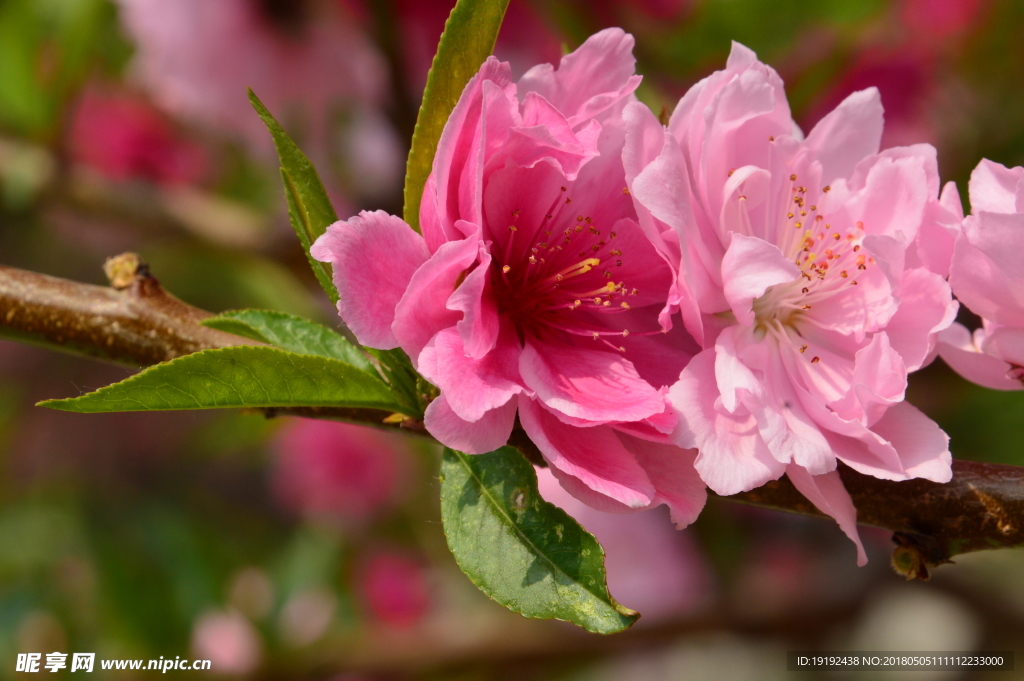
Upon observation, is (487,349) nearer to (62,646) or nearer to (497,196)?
(497,196)

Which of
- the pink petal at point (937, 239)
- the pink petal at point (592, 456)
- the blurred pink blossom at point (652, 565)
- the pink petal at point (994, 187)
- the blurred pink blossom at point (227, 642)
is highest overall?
the pink petal at point (994, 187)

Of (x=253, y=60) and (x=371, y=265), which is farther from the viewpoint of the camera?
(x=253, y=60)

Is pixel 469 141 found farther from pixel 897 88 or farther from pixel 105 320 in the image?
pixel 897 88

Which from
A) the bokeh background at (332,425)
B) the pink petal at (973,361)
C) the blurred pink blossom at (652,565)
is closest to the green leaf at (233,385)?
the pink petal at (973,361)

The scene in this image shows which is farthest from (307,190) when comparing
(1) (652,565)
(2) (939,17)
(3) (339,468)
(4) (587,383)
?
(2) (939,17)

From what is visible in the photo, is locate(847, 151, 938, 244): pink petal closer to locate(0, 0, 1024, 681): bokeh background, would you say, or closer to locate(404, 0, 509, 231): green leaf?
locate(404, 0, 509, 231): green leaf

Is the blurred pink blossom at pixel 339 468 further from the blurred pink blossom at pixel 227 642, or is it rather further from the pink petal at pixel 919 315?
the pink petal at pixel 919 315

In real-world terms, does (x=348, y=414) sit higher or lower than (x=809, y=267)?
lower
